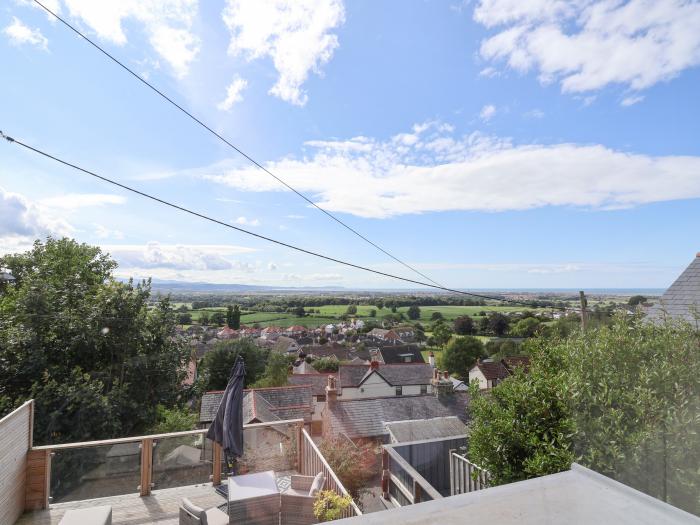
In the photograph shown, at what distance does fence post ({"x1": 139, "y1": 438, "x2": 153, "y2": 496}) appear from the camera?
570 centimetres

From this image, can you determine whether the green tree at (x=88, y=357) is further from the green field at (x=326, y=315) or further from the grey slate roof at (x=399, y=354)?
the green field at (x=326, y=315)

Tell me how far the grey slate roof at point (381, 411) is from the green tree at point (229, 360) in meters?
19.1

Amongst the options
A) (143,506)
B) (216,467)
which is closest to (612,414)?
(216,467)

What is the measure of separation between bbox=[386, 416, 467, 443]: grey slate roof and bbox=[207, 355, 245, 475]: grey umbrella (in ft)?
29.6

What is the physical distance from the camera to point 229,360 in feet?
114

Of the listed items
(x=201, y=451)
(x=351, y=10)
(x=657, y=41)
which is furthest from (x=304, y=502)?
(x=351, y=10)

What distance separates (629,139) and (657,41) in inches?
161

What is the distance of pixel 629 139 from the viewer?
8.84 metres

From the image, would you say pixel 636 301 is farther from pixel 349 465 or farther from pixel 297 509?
pixel 297 509

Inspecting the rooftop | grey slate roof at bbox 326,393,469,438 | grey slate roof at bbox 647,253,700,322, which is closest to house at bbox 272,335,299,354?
grey slate roof at bbox 326,393,469,438

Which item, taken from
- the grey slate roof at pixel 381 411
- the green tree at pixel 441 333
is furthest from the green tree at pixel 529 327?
the green tree at pixel 441 333

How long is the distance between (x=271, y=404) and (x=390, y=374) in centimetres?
1236

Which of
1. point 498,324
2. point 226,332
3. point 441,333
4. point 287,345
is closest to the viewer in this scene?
point 498,324

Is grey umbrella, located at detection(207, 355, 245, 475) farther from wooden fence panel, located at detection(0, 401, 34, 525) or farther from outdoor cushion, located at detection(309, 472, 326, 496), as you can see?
wooden fence panel, located at detection(0, 401, 34, 525)
